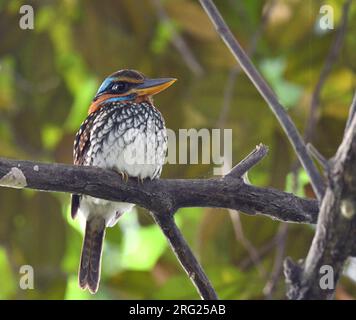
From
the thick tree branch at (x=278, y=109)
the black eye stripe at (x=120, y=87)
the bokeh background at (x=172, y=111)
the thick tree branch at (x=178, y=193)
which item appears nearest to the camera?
the thick tree branch at (x=278, y=109)

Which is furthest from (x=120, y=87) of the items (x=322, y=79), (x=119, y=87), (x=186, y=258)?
(x=186, y=258)

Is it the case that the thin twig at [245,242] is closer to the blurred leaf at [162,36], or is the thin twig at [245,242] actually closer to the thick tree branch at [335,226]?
the blurred leaf at [162,36]

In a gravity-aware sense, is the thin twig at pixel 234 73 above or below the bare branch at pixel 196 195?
above

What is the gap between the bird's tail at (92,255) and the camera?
10.9 feet

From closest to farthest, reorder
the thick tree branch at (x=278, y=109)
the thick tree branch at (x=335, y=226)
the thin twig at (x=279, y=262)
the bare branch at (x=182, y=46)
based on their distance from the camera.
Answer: the thick tree branch at (x=335, y=226)
the thick tree branch at (x=278, y=109)
the thin twig at (x=279, y=262)
the bare branch at (x=182, y=46)

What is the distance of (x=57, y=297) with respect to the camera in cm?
409

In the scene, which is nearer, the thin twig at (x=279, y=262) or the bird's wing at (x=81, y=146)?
the bird's wing at (x=81, y=146)

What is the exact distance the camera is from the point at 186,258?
2328mm

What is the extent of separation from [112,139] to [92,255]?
1.58ft

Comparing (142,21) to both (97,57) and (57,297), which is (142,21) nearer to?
(97,57)

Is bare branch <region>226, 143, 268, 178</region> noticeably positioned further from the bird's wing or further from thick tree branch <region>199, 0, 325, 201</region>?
the bird's wing

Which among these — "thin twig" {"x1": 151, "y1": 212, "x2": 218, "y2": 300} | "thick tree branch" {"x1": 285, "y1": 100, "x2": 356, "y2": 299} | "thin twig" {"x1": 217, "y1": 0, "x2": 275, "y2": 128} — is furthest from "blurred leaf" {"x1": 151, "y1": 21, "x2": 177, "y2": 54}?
"thick tree branch" {"x1": 285, "y1": 100, "x2": 356, "y2": 299}

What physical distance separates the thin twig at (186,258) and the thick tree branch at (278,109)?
0.40 metres

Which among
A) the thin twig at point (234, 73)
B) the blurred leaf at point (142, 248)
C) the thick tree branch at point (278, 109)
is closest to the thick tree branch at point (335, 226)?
the thick tree branch at point (278, 109)
